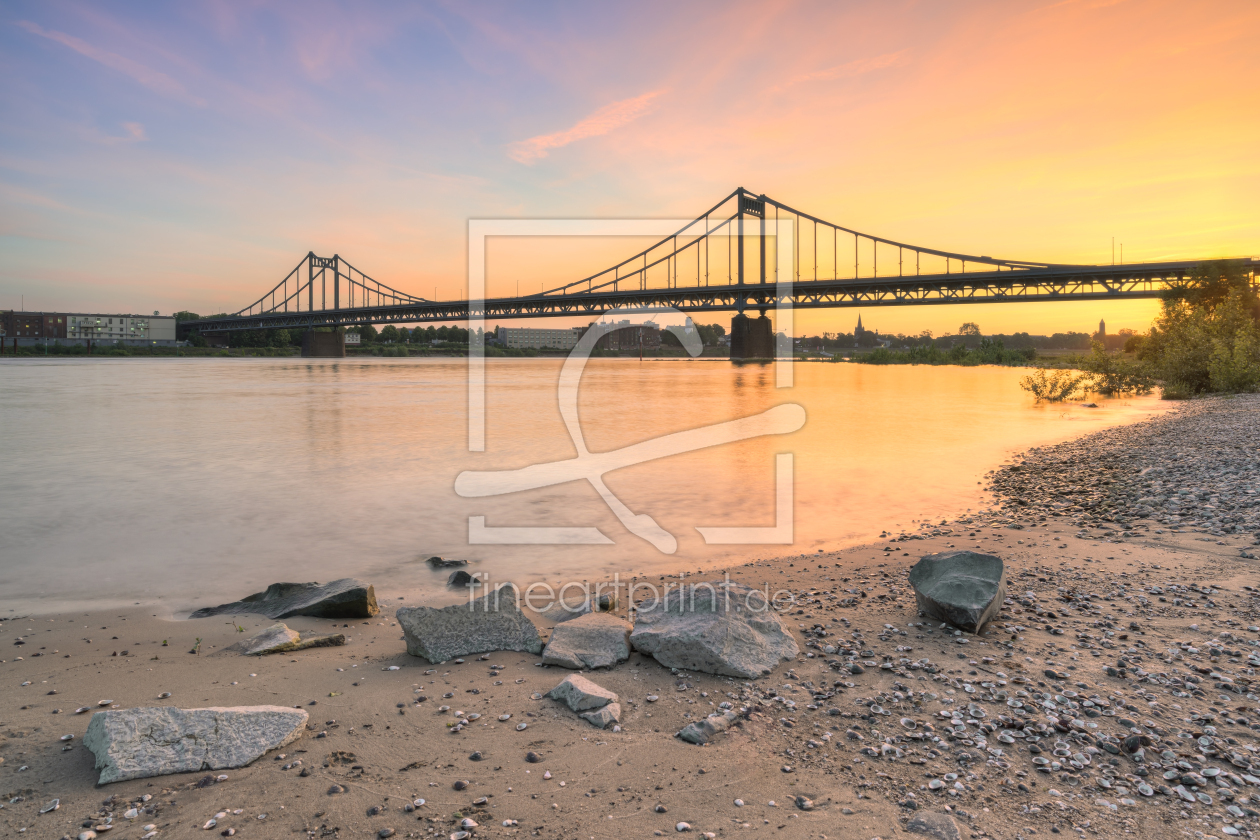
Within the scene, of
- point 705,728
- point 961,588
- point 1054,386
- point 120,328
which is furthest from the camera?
point 120,328

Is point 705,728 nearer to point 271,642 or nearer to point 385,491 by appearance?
point 271,642

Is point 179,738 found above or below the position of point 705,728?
above

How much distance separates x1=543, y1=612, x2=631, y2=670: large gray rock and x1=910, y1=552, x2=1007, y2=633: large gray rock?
194 centimetres

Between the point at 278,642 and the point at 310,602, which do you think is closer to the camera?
the point at 278,642

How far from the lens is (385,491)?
10.5 m

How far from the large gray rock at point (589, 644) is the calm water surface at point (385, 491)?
1.70 meters

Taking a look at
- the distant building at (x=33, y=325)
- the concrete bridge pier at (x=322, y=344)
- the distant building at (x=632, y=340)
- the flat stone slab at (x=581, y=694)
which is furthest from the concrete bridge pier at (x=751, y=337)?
the distant building at (x=33, y=325)

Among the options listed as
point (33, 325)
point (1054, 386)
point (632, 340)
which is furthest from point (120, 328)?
point (1054, 386)

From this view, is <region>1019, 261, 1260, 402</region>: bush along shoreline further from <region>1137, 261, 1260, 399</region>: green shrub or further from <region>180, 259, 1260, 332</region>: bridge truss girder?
<region>180, 259, 1260, 332</region>: bridge truss girder

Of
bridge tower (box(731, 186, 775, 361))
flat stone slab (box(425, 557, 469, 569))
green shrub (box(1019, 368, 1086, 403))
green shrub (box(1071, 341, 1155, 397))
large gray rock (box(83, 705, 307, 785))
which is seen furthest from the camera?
bridge tower (box(731, 186, 775, 361))

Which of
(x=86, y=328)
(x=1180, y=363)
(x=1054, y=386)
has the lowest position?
(x=1054, y=386)

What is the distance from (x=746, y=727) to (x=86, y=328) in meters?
159

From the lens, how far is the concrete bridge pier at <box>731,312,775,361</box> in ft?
224

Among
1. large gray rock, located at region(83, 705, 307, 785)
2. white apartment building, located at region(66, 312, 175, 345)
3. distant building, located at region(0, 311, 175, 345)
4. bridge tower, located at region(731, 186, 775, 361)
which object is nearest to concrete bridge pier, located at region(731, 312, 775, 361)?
bridge tower, located at region(731, 186, 775, 361)
